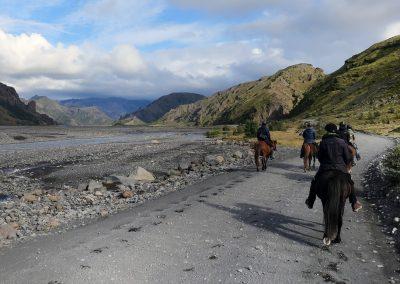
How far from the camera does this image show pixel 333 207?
1171cm

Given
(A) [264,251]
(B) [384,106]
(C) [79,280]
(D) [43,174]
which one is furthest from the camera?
(B) [384,106]

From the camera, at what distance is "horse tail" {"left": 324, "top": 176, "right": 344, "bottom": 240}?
11703mm

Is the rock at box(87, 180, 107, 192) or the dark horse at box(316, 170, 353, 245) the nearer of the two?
the dark horse at box(316, 170, 353, 245)

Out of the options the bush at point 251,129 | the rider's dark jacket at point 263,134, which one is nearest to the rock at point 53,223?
the rider's dark jacket at point 263,134

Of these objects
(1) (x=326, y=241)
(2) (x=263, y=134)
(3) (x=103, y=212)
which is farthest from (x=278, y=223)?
(2) (x=263, y=134)

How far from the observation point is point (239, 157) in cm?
4019

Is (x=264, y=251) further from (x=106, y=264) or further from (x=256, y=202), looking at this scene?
A: (x=256, y=202)

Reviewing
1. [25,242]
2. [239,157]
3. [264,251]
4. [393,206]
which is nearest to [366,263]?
[264,251]

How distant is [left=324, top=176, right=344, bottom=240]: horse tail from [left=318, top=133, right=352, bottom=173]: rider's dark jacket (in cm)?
36

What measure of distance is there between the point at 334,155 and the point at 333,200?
1181mm

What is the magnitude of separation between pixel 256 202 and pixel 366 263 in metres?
7.18

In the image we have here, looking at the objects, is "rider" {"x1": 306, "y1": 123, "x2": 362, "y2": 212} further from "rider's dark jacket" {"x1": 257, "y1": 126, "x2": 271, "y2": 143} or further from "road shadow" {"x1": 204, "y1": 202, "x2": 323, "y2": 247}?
"rider's dark jacket" {"x1": 257, "y1": 126, "x2": 271, "y2": 143}

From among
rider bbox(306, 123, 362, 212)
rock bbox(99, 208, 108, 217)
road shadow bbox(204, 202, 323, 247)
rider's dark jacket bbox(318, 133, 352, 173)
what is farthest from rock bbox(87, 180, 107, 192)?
rider's dark jacket bbox(318, 133, 352, 173)

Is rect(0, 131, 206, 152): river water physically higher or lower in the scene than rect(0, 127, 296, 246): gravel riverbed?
lower
